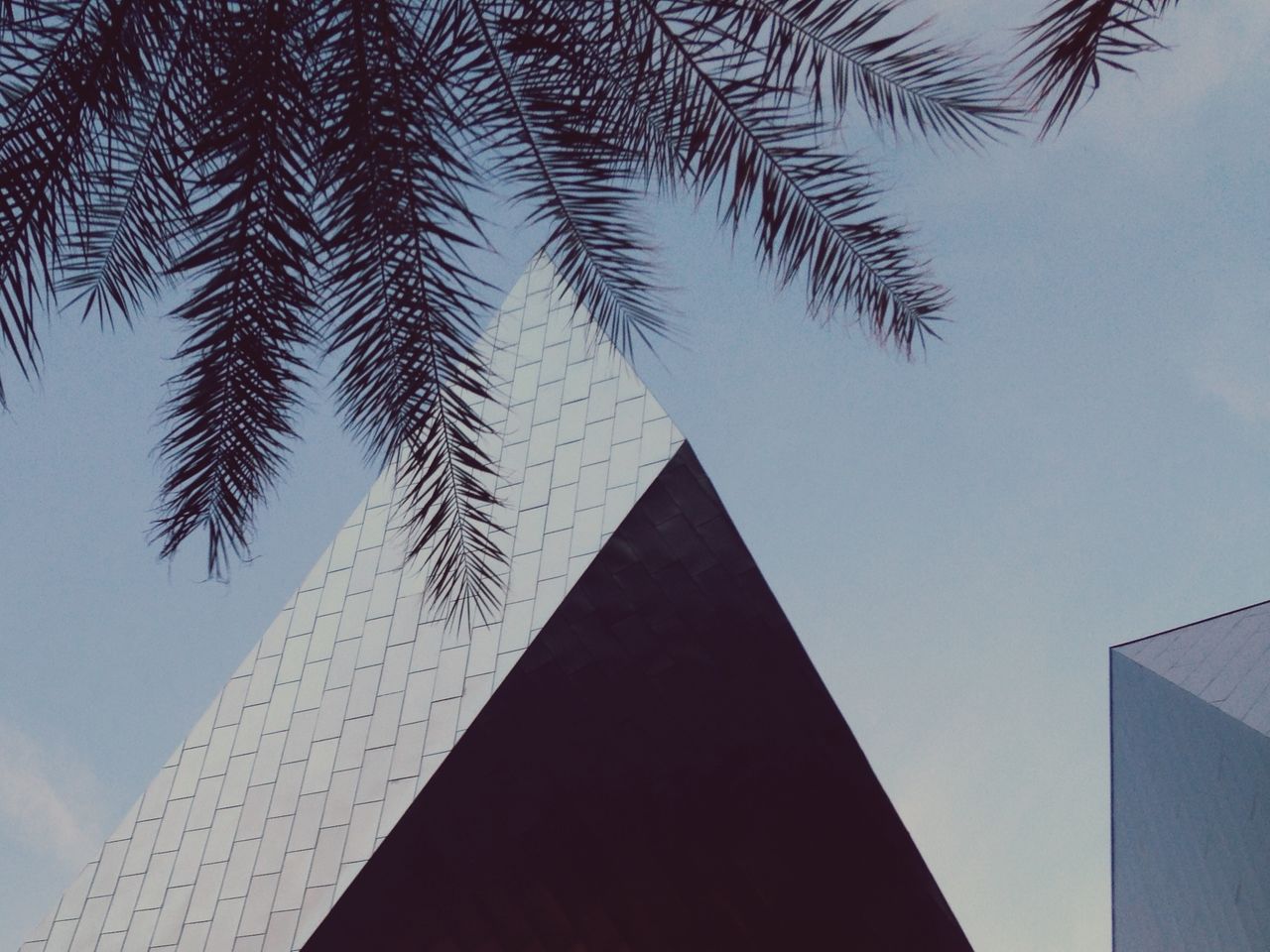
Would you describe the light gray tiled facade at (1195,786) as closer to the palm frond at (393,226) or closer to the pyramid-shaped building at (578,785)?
the pyramid-shaped building at (578,785)

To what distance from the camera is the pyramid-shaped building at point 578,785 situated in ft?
35.6

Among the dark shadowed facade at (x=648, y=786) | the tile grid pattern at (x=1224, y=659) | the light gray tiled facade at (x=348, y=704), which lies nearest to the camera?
the dark shadowed facade at (x=648, y=786)

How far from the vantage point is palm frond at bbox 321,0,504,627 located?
123 inches

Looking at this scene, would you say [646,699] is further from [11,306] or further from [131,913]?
[11,306]

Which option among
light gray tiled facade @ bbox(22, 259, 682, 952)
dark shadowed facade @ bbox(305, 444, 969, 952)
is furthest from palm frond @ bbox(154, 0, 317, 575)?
dark shadowed facade @ bbox(305, 444, 969, 952)

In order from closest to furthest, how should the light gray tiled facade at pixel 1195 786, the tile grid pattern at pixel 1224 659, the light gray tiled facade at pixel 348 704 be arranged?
the light gray tiled facade at pixel 348 704
the light gray tiled facade at pixel 1195 786
the tile grid pattern at pixel 1224 659

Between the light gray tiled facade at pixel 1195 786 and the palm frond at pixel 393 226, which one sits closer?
the palm frond at pixel 393 226

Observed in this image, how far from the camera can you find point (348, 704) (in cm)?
1233

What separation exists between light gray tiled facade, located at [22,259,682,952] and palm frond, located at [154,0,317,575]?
246 inches

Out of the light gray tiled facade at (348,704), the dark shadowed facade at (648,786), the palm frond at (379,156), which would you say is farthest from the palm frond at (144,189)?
the dark shadowed facade at (648,786)

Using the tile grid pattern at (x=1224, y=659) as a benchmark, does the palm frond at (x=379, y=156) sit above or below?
above

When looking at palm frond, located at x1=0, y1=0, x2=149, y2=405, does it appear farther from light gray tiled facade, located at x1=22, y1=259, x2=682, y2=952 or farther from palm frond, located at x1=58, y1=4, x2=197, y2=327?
light gray tiled facade, located at x1=22, y1=259, x2=682, y2=952

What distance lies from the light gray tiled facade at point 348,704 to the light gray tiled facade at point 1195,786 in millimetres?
6946

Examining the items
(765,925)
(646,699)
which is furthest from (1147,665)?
(646,699)
